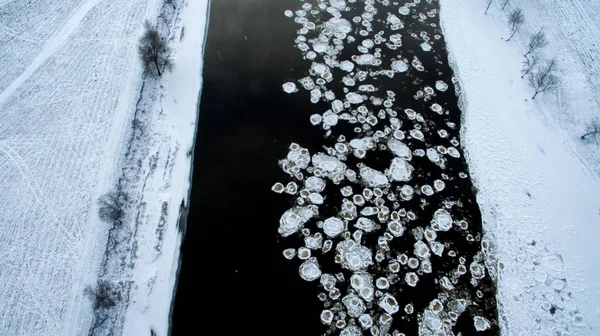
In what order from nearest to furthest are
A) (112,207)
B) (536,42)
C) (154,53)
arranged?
(112,207), (154,53), (536,42)

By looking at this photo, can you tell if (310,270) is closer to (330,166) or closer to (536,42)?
(330,166)

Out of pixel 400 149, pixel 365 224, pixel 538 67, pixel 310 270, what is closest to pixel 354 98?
pixel 400 149

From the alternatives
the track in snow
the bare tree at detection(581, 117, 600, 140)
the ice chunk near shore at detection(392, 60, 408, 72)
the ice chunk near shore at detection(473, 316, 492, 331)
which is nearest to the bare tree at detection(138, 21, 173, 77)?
the track in snow

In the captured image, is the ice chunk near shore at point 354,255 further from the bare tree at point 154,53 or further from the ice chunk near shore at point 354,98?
the bare tree at point 154,53

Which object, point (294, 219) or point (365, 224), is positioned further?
point (365, 224)

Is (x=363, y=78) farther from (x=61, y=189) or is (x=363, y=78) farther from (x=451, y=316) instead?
(x=61, y=189)

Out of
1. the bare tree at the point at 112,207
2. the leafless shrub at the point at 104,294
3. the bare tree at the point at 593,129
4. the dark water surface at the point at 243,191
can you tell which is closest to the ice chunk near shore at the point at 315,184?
the dark water surface at the point at 243,191

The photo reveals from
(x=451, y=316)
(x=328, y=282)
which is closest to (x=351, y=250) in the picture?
(x=328, y=282)
